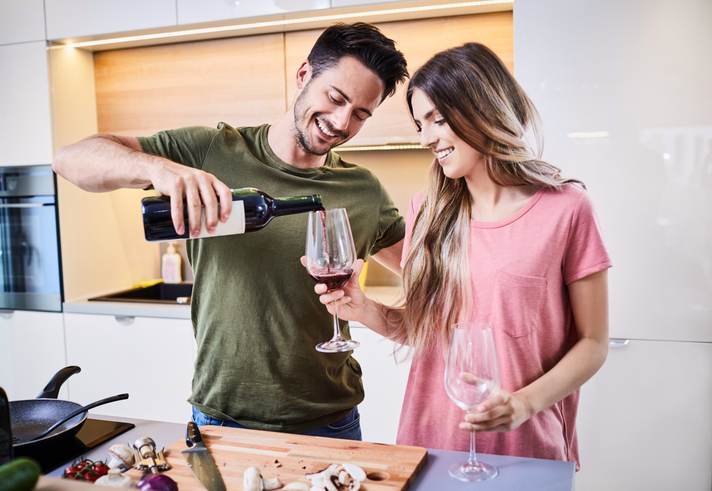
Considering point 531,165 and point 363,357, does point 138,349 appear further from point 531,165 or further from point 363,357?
point 531,165

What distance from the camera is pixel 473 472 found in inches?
41.8

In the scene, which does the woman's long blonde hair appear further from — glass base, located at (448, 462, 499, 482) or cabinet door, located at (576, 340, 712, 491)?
cabinet door, located at (576, 340, 712, 491)

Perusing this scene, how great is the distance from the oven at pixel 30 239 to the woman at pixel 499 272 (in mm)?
2158

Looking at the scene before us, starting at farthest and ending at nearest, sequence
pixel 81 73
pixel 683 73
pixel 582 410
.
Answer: pixel 81 73 < pixel 582 410 < pixel 683 73

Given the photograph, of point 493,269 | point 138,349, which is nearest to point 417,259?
point 493,269

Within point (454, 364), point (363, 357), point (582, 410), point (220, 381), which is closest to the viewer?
point (454, 364)

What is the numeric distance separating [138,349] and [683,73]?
2.41m

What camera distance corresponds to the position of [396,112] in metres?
2.72

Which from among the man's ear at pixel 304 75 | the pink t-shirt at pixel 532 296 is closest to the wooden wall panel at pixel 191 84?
the man's ear at pixel 304 75

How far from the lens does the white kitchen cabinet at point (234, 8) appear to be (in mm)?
2625

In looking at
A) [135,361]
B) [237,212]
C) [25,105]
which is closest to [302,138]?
[237,212]

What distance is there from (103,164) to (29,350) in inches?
85.9

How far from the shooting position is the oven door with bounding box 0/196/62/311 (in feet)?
10.1

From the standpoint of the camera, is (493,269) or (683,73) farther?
(683,73)
